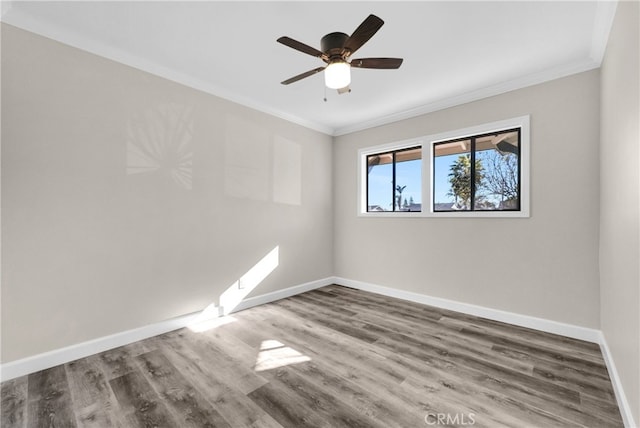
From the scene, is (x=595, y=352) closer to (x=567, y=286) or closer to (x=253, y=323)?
(x=567, y=286)

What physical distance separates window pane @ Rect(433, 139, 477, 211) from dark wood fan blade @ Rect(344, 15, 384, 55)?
2.42 m

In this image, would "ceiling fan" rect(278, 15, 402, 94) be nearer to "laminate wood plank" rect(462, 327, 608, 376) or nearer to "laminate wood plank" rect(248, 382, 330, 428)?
"laminate wood plank" rect(248, 382, 330, 428)

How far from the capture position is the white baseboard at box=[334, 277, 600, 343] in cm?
274

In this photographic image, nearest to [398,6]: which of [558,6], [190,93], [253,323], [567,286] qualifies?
[558,6]

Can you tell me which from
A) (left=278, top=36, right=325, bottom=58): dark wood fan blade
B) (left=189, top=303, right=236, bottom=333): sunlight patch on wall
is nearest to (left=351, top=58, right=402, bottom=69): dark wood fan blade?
(left=278, top=36, right=325, bottom=58): dark wood fan blade

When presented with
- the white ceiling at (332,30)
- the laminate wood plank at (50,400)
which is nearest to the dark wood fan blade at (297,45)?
the white ceiling at (332,30)

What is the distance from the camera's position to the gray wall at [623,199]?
4.83 ft

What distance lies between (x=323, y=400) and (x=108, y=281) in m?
2.20

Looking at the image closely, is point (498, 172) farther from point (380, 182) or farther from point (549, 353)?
point (549, 353)

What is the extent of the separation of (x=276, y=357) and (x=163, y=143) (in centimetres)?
244

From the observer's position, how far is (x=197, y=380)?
81.4 inches

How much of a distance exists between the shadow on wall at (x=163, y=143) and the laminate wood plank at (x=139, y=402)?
1.81m

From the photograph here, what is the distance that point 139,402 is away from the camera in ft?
5.98

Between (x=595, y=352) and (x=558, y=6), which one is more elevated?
(x=558, y=6)
